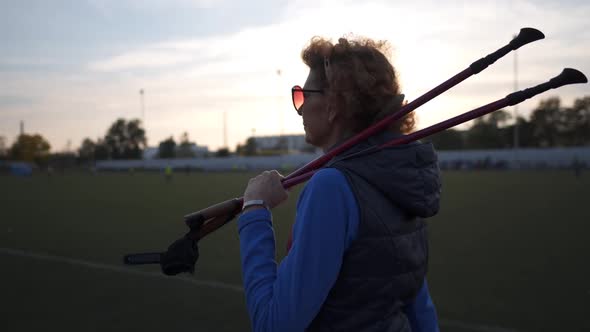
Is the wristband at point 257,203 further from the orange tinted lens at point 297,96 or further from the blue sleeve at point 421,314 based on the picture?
the blue sleeve at point 421,314

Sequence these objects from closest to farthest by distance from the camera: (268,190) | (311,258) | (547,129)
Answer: (311,258), (268,190), (547,129)

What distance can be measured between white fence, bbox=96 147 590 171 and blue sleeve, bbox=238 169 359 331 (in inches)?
2040

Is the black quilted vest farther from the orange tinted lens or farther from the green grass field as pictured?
the green grass field

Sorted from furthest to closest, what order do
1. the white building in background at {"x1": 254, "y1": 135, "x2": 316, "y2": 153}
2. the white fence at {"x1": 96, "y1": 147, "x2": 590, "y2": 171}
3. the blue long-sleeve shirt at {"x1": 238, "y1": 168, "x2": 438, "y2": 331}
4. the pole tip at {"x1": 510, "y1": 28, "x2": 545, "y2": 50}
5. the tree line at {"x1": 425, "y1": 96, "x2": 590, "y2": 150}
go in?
1. the white building in background at {"x1": 254, "y1": 135, "x2": 316, "y2": 153}
2. the tree line at {"x1": 425, "y1": 96, "x2": 590, "y2": 150}
3. the white fence at {"x1": 96, "y1": 147, "x2": 590, "y2": 171}
4. the pole tip at {"x1": 510, "y1": 28, "x2": 545, "y2": 50}
5. the blue long-sleeve shirt at {"x1": 238, "y1": 168, "x2": 438, "y2": 331}

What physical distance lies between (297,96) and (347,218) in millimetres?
515

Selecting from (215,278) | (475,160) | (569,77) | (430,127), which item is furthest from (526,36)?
(475,160)

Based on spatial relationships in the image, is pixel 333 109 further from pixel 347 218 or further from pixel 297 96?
pixel 347 218

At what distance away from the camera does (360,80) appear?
141 centimetres

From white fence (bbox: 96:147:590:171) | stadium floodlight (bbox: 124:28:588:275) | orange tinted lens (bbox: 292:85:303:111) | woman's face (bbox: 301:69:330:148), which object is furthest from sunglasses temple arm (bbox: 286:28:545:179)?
white fence (bbox: 96:147:590:171)

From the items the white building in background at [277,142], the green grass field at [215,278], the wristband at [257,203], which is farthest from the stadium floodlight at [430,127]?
the white building in background at [277,142]

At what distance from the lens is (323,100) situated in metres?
1.50

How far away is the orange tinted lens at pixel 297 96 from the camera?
159 centimetres

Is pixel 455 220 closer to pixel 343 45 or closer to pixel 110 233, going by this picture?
pixel 110 233

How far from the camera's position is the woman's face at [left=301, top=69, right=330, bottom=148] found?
1.51 m
